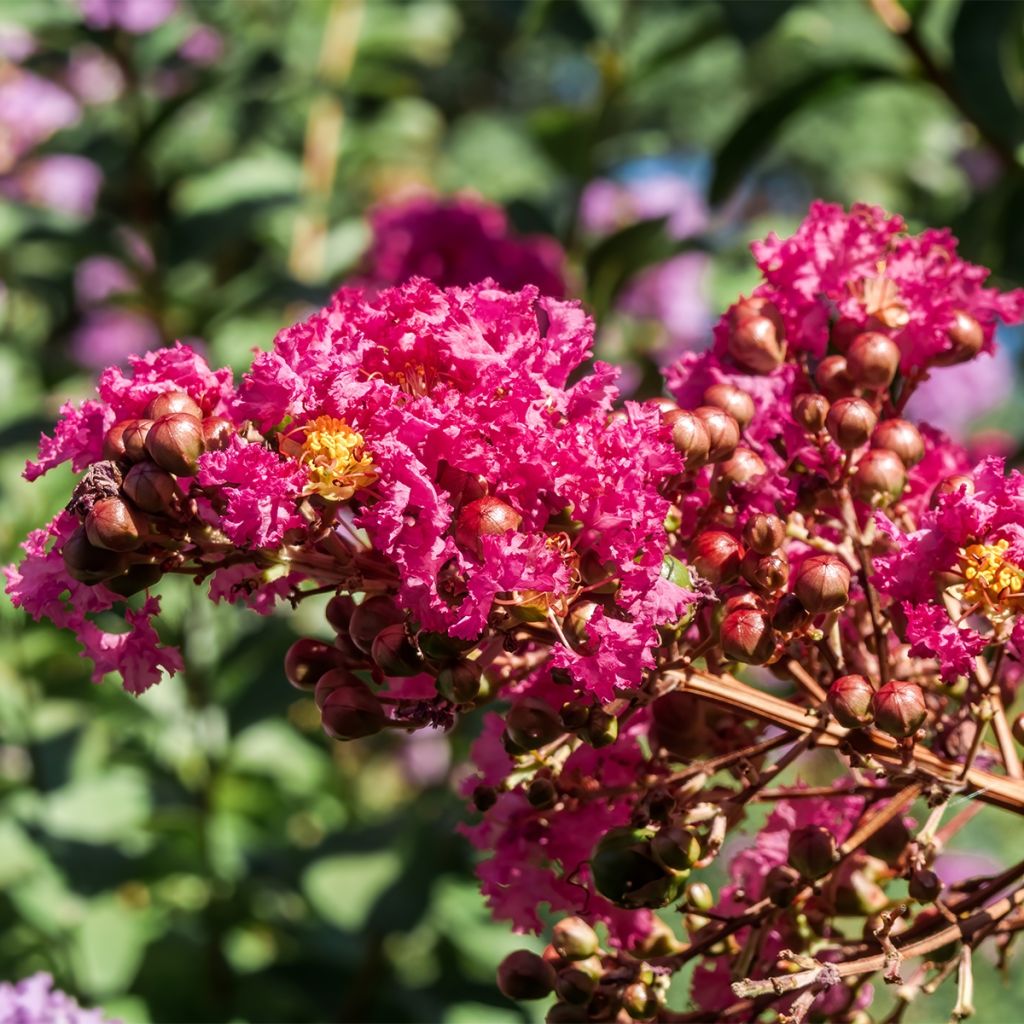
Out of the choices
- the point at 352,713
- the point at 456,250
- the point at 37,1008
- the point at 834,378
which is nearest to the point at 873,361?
the point at 834,378

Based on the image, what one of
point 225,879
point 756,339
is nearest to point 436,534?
point 756,339

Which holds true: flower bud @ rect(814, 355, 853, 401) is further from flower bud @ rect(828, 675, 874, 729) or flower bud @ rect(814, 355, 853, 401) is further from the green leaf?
the green leaf

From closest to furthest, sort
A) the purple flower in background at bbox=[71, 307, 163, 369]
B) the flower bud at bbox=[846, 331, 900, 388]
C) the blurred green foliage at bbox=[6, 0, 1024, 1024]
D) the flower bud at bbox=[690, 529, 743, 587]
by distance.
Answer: the flower bud at bbox=[690, 529, 743, 587] < the flower bud at bbox=[846, 331, 900, 388] < the blurred green foliage at bbox=[6, 0, 1024, 1024] < the purple flower in background at bbox=[71, 307, 163, 369]

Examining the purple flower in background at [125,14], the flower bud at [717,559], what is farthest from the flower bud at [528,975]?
the purple flower in background at [125,14]

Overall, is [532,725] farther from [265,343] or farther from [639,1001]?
[265,343]

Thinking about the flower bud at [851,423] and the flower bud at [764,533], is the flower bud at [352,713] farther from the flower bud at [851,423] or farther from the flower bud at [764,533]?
the flower bud at [851,423]

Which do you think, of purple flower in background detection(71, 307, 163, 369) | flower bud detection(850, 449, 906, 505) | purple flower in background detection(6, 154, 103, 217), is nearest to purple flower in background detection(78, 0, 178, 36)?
purple flower in background detection(71, 307, 163, 369)

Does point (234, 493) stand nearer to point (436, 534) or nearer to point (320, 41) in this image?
point (436, 534)
